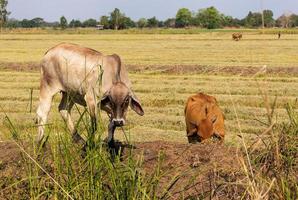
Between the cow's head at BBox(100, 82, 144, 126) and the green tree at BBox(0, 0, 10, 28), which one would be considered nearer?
the cow's head at BBox(100, 82, 144, 126)

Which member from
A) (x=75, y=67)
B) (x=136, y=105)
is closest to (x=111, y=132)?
(x=136, y=105)

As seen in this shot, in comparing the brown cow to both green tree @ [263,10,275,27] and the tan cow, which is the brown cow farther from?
green tree @ [263,10,275,27]

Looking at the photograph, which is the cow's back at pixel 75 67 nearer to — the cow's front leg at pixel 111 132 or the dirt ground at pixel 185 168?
the cow's front leg at pixel 111 132

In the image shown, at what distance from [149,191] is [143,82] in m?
19.7

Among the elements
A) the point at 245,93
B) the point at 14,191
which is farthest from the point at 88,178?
the point at 245,93

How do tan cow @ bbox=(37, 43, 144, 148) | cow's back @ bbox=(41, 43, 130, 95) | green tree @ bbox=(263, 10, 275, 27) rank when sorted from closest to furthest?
green tree @ bbox=(263, 10, 275, 27)
tan cow @ bbox=(37, 43, 144, 148)
cow's back @ bbox=(41, 43, 130, 95)

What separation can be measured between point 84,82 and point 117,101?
4.86 ft

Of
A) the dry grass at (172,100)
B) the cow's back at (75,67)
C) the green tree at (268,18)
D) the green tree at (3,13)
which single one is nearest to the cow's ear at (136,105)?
the cow's back at (75,67)

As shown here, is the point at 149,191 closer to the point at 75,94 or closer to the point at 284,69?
the point at 75,94

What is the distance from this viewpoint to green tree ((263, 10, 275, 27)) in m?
2.97

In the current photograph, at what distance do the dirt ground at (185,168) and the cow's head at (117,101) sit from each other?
0.56 metres

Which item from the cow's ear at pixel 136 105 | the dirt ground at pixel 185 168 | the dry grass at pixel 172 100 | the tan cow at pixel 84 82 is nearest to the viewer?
the dirt ground at pixel 185 168

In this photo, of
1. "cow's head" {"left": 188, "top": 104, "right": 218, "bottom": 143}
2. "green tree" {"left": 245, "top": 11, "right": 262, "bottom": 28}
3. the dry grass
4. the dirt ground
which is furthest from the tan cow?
"green tree" {"left": 245, "top": 11, "right": 262, "bottom": 28}

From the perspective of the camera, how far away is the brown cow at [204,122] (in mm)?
9945
